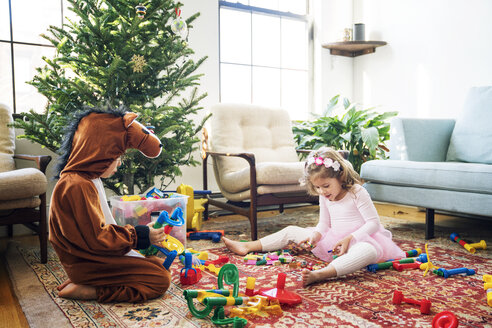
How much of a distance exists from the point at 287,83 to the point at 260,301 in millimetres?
3307

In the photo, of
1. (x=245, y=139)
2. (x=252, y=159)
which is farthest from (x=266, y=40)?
(x=252, y=159)

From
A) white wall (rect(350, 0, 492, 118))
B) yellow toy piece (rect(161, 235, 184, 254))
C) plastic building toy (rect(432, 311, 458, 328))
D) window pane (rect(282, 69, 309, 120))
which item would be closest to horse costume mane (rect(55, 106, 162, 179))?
yellow toy piece (rect(161, 235, 184, 254))

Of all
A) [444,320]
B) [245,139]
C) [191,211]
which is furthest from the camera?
[245,139]

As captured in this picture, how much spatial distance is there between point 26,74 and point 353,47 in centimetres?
323

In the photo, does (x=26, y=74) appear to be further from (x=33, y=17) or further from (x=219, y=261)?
(x=219, y=261)

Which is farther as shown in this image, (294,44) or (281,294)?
(294,44)

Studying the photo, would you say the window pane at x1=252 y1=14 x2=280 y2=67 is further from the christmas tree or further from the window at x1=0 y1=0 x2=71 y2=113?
the window at x1=0 y1=0 x2=71 y2=113

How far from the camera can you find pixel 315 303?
1518mm

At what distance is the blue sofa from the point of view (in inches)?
91.6

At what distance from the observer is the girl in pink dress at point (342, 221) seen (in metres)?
1.89

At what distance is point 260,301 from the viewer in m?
1.44

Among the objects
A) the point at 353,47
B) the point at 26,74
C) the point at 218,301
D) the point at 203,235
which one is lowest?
the point at 203,235

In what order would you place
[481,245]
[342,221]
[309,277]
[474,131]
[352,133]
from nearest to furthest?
[309,277], [342,221], [481,245], [474,131], [352,133]

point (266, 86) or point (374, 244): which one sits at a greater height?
point (266, 86)
